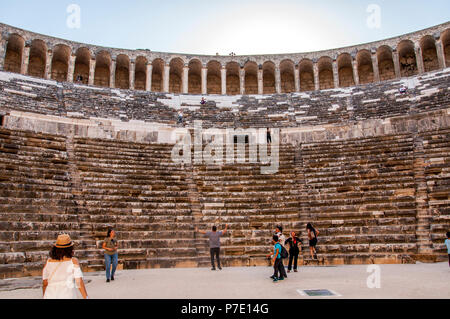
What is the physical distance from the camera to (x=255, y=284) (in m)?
6.24

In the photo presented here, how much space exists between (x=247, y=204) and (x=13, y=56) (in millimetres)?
19407

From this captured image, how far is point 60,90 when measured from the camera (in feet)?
61.8

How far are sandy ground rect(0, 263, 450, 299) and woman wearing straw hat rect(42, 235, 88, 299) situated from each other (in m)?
2.07

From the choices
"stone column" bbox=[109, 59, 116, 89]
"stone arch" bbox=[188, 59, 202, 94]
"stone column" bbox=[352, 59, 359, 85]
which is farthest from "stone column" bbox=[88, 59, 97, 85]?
"stone column" bbox=[352, 59, 359, 85]

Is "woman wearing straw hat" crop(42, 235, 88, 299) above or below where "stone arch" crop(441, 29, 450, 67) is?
below

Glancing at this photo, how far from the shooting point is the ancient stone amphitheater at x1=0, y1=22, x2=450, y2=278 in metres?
9.59

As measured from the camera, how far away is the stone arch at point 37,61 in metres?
22.6

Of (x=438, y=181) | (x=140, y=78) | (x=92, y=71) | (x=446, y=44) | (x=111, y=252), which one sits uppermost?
(x=446, y=44)

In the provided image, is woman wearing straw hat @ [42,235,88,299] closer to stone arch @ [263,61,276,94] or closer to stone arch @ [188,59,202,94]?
stone arch @ [188,59,202,94]

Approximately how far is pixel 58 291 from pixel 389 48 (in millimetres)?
24685

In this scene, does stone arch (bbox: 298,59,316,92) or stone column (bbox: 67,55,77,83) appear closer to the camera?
stone column (bbox: 67,55,77,83)

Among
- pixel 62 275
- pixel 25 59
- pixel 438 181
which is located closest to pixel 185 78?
pixel 25 59

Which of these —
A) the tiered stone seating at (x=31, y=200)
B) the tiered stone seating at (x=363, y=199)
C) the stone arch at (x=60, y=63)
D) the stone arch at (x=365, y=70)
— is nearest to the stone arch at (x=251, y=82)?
the stone arch at (x=365, y=70)

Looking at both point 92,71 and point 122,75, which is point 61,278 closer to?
point 92,71
